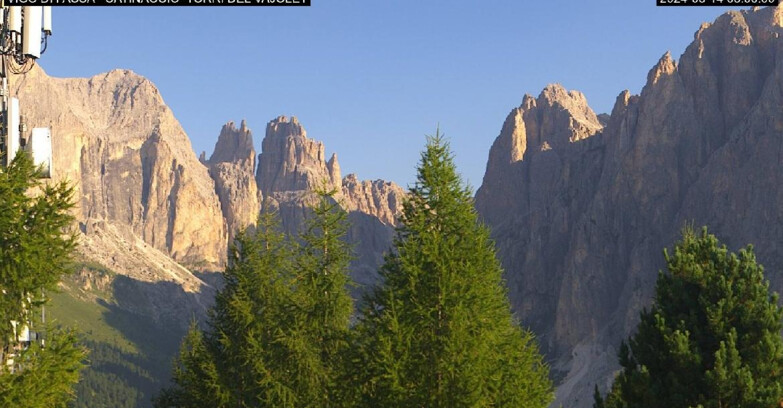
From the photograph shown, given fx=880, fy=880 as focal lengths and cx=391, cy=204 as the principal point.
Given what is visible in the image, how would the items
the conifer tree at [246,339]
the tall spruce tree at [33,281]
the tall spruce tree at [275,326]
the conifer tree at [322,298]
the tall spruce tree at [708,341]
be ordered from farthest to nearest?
the conifer tree at [246,339] → the tall spruce tree at [275,326] → the conifer tree at [322,298] → the tall spruce tree at [708,341] → the tall spruce tree at [33,281]

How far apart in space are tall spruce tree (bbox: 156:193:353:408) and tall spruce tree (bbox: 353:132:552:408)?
11.8ft

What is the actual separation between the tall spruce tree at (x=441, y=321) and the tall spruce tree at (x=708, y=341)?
323cm

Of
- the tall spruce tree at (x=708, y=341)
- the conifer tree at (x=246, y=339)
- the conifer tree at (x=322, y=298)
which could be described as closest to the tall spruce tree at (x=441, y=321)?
the tall spruce tree at (x=708, y=341)

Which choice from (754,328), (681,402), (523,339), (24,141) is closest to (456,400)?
(523,339)

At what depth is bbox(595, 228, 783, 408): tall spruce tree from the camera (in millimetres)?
23219

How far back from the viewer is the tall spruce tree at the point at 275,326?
33125 mm

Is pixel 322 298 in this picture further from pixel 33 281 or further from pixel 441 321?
pixel 33 281

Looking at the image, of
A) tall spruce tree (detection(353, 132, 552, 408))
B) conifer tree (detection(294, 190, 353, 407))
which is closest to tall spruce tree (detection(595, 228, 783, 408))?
tall spruce tree (detection(353, 132, 552, 408))

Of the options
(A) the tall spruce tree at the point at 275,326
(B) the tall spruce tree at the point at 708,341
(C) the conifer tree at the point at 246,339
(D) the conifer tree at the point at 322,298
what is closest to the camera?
(B) the tall spruce tree at the point at 708,341

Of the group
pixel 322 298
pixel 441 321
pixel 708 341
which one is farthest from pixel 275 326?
Answer: pixel 708 341

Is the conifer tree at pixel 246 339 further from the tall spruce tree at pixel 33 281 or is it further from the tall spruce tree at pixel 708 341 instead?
the tall spruce tree at pixel 708 341

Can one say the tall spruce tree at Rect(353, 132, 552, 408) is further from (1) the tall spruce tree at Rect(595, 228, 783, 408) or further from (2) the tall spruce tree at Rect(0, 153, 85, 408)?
(2) the tall spruce tree at Rect(0, 153, 85, 408)

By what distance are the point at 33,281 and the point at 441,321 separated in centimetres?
1123

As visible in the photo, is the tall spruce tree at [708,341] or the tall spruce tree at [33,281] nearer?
the tall spruce tree at [33,281]
